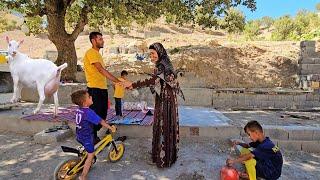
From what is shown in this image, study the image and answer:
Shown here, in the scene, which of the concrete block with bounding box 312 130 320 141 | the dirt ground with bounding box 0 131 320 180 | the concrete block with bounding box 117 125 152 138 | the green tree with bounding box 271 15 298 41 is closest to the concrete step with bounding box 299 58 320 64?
the concrete block with bounding box 312 130 320 141

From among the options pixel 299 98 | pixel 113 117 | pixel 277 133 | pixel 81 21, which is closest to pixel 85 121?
pixel 113 117

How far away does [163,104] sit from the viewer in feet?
16.3

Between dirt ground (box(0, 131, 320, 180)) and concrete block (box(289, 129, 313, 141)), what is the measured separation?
0.31 metres

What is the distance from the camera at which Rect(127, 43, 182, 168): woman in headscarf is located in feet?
16.0

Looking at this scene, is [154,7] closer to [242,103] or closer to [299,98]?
[242,103]

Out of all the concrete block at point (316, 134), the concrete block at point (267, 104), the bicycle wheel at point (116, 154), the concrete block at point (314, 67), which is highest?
the concrete block at point (314, 67)

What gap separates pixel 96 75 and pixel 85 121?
3.72 ft

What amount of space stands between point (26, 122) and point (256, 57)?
9968mm

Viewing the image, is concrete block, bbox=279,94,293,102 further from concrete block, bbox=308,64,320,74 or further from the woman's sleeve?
the woman's sleeve

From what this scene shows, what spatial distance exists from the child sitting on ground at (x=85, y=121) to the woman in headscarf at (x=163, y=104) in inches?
28.7

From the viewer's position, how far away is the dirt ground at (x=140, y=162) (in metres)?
4.99

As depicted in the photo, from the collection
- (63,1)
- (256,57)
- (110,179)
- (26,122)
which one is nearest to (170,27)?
(256,57)

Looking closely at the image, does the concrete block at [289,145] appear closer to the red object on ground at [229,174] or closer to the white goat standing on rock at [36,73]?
the red object on ground at [229,174]

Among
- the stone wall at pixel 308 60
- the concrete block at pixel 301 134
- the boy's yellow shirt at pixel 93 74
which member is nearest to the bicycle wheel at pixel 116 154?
the boy's yellow shirt at pixel 93 74
